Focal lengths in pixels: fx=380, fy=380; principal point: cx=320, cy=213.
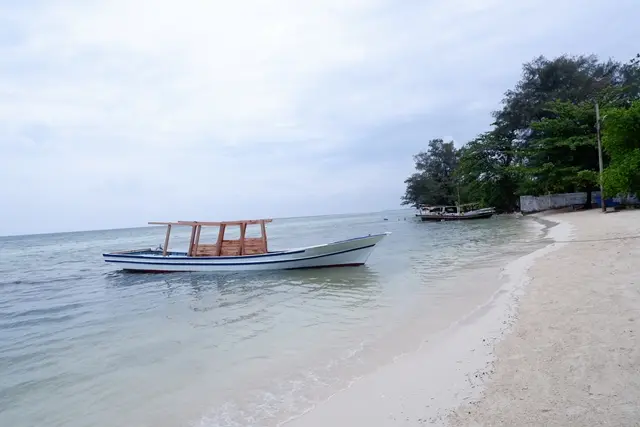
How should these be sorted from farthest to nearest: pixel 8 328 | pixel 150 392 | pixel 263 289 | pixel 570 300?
pixel 263 289 → pixel 8 328 → pixel 570 300 → pixel 150 392

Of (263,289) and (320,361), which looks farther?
(263,289)

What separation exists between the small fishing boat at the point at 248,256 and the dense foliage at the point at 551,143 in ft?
53.7

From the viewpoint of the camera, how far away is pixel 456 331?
591 centimetres

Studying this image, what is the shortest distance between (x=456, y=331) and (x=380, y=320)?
1790 mm

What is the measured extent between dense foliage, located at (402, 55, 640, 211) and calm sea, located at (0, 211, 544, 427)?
14.1m

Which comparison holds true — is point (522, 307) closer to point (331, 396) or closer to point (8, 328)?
point (331, 396)

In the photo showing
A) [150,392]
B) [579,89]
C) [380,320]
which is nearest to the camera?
[150,392]

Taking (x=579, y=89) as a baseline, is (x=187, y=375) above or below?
below

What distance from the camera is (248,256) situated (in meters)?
16.6

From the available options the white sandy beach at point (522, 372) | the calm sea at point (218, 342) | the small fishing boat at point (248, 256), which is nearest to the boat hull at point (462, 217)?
the small fishing boat at point (248, 256)

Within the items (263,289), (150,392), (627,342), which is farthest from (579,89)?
(150,392)

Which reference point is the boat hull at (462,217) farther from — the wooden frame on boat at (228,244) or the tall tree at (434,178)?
the wooden frame on boat at (228,244)

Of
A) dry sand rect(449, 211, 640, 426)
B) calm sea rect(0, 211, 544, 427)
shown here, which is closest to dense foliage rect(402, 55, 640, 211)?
calm sea rect(0, 211, 544, 427)

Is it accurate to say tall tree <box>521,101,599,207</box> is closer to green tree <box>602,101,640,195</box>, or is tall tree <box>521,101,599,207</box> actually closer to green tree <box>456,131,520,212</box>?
green tree <box>602,101,640,195</box>
